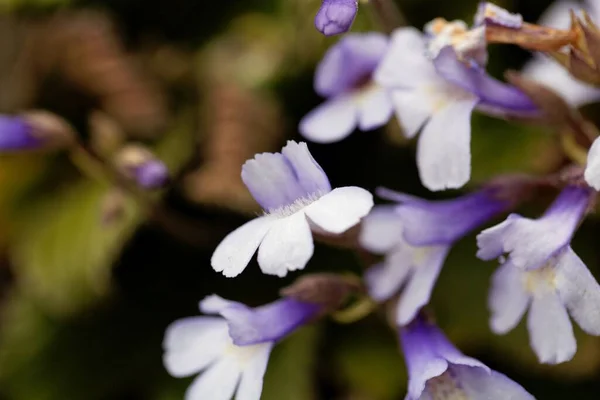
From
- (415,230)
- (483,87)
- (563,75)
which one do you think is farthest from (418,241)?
(563,75)

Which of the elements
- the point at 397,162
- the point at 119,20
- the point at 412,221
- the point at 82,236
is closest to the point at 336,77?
the point at 412,221

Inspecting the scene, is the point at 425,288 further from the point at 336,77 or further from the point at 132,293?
the point at 132,293

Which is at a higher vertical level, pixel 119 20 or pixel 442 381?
pixel 119 20

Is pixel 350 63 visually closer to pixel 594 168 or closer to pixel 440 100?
pixel 440 100

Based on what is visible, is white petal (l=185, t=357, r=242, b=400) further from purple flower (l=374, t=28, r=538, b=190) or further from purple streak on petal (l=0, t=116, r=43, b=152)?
purple streak on petal (l=0, t=116, r=43, b=152)

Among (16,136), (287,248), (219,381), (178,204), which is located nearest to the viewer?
(287,248)

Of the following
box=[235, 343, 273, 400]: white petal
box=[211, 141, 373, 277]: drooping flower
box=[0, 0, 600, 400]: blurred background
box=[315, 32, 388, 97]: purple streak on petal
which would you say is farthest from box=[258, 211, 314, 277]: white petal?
box=[0, 0, 600, 400]: blurred background

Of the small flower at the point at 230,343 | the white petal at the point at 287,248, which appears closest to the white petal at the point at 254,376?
the small flower at the point at 230,343
